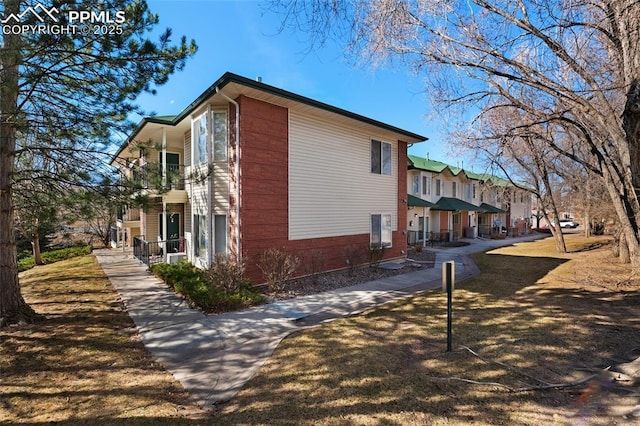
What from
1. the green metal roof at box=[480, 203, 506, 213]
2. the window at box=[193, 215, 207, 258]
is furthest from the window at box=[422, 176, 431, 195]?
the window at box=[193, 215, 207, 258]

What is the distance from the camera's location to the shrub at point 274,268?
896 centimetres

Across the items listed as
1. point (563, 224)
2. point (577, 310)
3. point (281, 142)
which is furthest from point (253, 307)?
point (563, 224)

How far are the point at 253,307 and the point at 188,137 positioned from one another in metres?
9.03

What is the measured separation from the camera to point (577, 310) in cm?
722

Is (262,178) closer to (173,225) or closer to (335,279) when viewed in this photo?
(335,279)

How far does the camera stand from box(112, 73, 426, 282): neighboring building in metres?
8.92

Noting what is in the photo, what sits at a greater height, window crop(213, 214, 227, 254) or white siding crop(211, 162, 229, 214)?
white siding crop(211, 162, 229, 214)

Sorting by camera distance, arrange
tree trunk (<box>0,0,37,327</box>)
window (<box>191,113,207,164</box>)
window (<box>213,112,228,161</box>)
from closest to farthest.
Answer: tree trunk (<box>0,0,37,327</box>)
window (<box>213,112,228,161</box>)
window (<box>191,113,207,164</box>)

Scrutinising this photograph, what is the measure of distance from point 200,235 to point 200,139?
3511 millimetres

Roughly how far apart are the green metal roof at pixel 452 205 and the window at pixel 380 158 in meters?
10.8

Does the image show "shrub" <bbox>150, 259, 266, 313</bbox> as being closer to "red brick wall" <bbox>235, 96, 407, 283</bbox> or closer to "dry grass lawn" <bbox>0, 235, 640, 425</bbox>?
"red brick wall" <bbox>235, 96, 407, 283</bbox>

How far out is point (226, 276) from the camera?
8047mm

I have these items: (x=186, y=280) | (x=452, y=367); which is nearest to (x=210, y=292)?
(x=186, y=280)

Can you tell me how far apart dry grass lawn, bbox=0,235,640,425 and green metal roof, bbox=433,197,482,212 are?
16828mm
